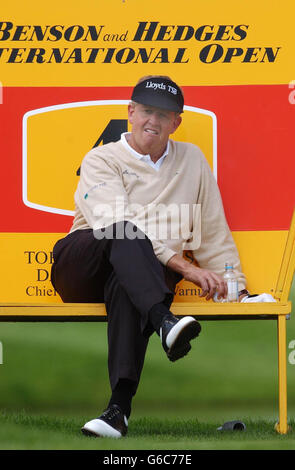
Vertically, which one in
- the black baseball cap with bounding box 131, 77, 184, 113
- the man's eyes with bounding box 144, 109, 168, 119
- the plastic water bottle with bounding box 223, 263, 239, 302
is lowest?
the plastic water bottle with bounding box 223, 263, 239, 302

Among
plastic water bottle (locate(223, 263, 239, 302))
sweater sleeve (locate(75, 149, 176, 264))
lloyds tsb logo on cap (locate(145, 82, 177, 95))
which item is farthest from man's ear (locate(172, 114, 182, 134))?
plastic water bottle (locate(223, 263, 239, 302))

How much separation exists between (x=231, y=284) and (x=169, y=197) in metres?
0.38

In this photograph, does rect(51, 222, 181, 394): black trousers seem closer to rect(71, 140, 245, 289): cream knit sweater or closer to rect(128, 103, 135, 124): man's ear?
rect(71, 140, 245, 289): cream knit sweater

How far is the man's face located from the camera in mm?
3295

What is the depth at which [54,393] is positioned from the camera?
381 cm

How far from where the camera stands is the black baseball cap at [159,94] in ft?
10.7

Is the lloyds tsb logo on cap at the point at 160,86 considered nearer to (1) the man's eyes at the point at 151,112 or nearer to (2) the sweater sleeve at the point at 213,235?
(1) the man's eyes at the point at 151,112

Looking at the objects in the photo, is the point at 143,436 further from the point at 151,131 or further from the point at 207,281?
the point at 151,131

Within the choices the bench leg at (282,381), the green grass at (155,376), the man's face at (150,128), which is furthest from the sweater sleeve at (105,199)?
the green grass at (155,376)

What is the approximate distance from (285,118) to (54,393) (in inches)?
56.6

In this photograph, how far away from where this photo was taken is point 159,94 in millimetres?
3271

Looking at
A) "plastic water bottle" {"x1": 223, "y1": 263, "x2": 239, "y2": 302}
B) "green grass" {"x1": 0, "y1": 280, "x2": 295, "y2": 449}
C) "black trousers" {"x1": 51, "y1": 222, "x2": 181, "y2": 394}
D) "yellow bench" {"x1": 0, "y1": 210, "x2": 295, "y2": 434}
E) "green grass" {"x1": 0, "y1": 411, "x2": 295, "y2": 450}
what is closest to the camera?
"green grass" {"x1": 0, "y1": 411, "x2": 295, "y2": 450}

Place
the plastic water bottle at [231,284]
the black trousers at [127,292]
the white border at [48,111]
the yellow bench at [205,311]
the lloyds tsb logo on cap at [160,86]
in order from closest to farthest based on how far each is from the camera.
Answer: the black trousers at [127,292] < the yellow bench at [205,311] < the plastic water bottle at [231,284] < the lloyds tsb logo on cap at [160,86] < the white border at [48,111]
